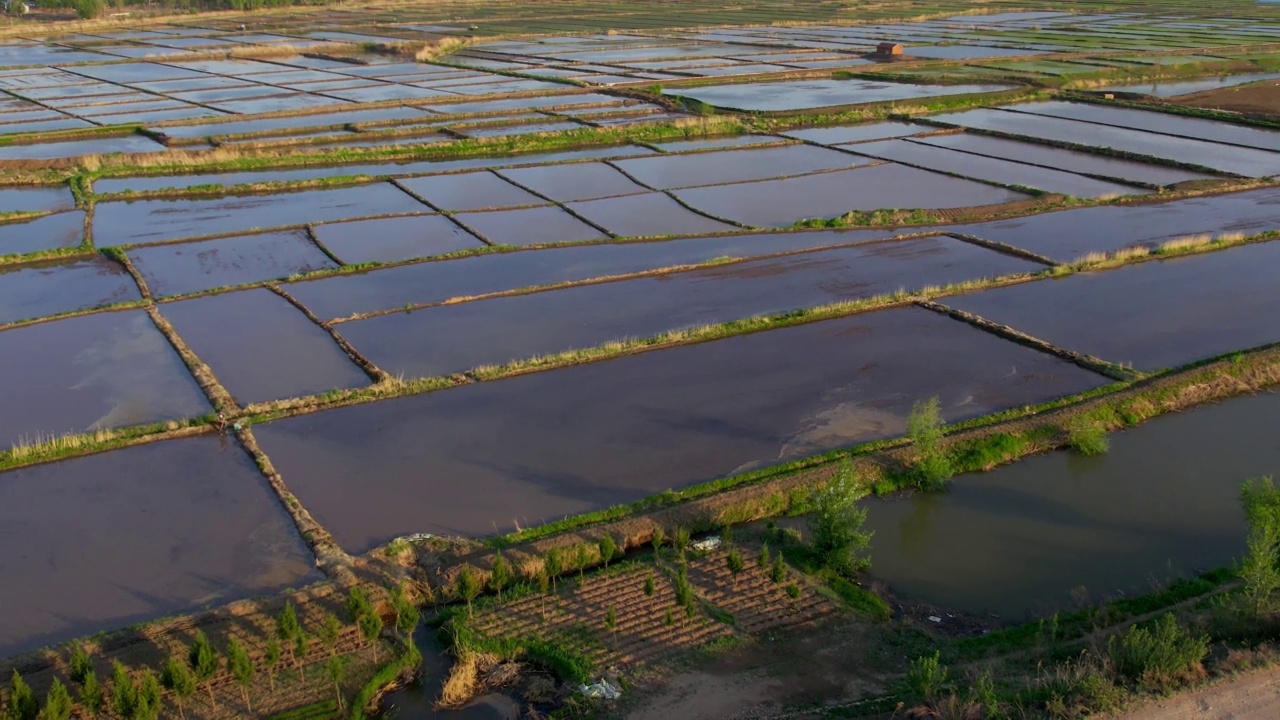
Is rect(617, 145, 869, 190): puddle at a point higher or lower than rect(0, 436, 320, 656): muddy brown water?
higher

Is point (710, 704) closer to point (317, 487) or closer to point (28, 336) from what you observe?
point (317, 487)

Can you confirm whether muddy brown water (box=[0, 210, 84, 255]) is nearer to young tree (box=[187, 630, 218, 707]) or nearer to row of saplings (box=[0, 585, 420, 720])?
row of saplings (box=[0, 585, 420, 720])

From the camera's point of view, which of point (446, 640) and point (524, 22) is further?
point (524, 22)

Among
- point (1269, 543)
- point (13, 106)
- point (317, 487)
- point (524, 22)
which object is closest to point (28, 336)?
point (317, 487)

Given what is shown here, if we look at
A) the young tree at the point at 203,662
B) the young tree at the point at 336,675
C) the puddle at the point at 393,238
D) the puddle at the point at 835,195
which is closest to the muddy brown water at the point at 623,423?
the young tree at the point at 336,675

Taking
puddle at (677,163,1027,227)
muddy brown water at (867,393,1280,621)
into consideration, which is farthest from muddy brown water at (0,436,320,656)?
puddle at (677,163,1027,227)

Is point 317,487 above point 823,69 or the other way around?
the other way around
